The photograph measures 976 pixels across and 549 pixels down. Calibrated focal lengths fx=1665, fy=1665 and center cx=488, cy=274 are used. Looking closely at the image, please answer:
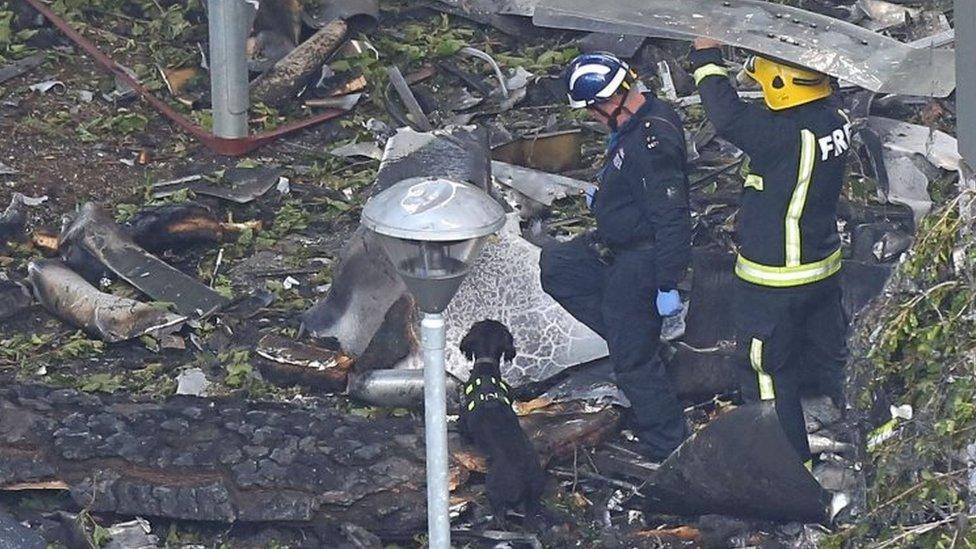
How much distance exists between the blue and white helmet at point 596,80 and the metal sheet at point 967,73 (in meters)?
2.64

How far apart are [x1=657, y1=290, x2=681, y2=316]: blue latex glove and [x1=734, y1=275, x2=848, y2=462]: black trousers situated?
10.8 inches

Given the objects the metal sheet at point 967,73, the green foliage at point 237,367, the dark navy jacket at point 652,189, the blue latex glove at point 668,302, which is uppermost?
the metal sheet at point 967,73

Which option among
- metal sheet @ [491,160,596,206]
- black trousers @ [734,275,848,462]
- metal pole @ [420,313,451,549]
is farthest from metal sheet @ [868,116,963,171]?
metal pole @ [420,313,451,549]

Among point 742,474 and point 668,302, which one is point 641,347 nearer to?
point 668,302

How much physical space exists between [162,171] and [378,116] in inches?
64.4

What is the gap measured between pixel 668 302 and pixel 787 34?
4.81 feet

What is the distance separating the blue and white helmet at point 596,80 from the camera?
7496 millimetres

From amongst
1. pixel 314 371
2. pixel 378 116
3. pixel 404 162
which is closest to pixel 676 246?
pixel 314 371

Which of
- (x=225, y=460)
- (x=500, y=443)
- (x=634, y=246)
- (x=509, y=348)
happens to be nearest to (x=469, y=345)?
(x=509, y=348)

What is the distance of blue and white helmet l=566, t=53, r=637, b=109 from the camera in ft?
24.6

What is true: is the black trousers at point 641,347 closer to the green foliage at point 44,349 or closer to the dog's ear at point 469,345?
the dog's ear at point 469,345

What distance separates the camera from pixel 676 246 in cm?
749

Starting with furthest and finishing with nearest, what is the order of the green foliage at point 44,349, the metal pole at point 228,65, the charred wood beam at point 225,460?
1. the metal pole at point 228,65
2. the green foliage at point 44,349
3. the charred wood beam at point 225,460

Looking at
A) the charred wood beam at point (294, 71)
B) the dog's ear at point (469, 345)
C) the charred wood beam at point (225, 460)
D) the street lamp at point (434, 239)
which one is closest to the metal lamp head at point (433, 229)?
the street lamp at point (434, 239)
